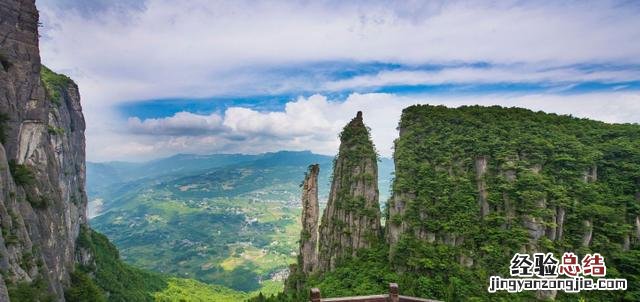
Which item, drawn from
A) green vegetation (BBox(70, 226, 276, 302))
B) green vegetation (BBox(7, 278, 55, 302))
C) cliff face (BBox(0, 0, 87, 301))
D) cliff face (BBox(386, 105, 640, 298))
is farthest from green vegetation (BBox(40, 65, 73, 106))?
cliff face (BBox(386, 105, 640, 298))

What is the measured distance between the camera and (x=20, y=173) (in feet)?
120

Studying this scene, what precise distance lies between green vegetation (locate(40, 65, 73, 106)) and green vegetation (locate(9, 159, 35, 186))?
46855mm

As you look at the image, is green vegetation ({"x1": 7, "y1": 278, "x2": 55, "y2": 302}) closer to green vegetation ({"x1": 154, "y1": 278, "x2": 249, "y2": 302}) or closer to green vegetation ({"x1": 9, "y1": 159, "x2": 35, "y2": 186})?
green vegetation ({"x1": 9, "y1": 159, "x2": 35, "y2": 186})

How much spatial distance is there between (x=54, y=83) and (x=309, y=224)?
6802 cm

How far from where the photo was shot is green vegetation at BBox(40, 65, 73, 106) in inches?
3099

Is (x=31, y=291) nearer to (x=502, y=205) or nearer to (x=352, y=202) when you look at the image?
(x=352, y=202)

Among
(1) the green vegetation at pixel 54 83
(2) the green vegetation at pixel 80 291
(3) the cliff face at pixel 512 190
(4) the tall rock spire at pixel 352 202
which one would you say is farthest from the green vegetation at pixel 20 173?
(1) the green vegetation at pixel 54 83

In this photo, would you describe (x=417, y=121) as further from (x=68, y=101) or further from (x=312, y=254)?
(x=68, y=101)

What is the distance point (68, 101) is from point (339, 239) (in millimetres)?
78547

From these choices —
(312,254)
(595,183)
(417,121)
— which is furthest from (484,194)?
(312,254)

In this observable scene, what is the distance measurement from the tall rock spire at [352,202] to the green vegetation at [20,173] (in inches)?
1484

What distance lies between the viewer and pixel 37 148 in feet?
136

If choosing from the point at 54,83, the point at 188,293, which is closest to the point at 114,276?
the point at 188,293
